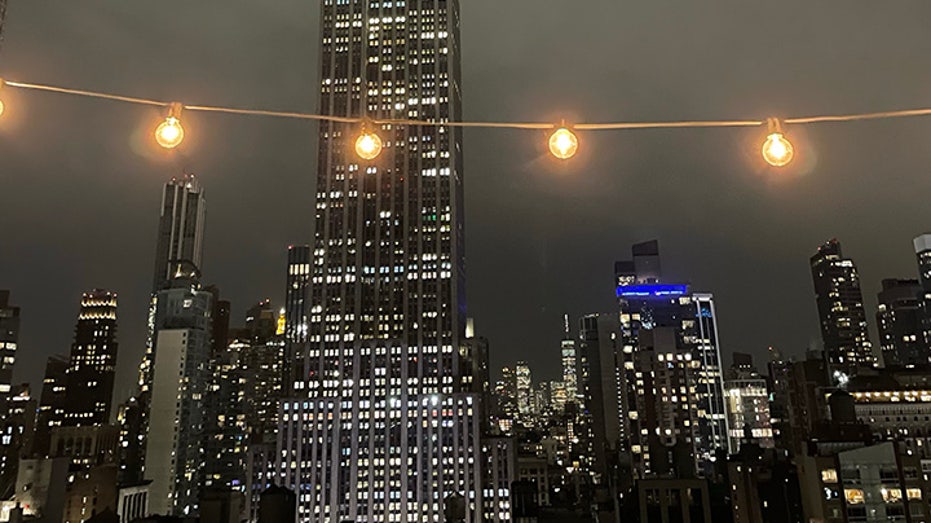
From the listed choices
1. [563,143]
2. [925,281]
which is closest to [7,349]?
[563,143]

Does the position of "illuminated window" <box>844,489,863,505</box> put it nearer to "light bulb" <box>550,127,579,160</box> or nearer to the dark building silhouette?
the dark building silhouette

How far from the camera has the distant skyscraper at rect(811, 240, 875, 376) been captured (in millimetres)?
104438

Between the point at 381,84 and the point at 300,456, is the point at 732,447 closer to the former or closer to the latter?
the point at 300,456

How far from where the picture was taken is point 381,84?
63969mm

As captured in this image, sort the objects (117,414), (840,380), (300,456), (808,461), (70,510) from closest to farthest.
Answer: (808,461)
(70,510)
(840,380)
(300,456)
(117,414)

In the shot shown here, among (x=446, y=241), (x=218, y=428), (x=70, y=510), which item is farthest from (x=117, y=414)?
(x=446, y=241)

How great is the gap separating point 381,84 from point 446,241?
58.8 feet

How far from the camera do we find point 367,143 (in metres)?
6.66

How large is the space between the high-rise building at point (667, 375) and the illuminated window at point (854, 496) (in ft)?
72.2

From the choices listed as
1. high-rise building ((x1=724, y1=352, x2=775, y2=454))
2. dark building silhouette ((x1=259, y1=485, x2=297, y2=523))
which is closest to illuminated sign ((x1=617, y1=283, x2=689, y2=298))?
high-rise building ((x1=724, y1=352, x2=775, y2=454))

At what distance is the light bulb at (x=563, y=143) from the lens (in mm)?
6156

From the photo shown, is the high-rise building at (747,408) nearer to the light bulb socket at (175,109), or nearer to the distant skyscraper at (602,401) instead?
the distant skyscraper at (602,401)

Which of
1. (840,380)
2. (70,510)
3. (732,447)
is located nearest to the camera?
(70,510)

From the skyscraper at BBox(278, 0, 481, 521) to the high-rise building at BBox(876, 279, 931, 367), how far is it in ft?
231
